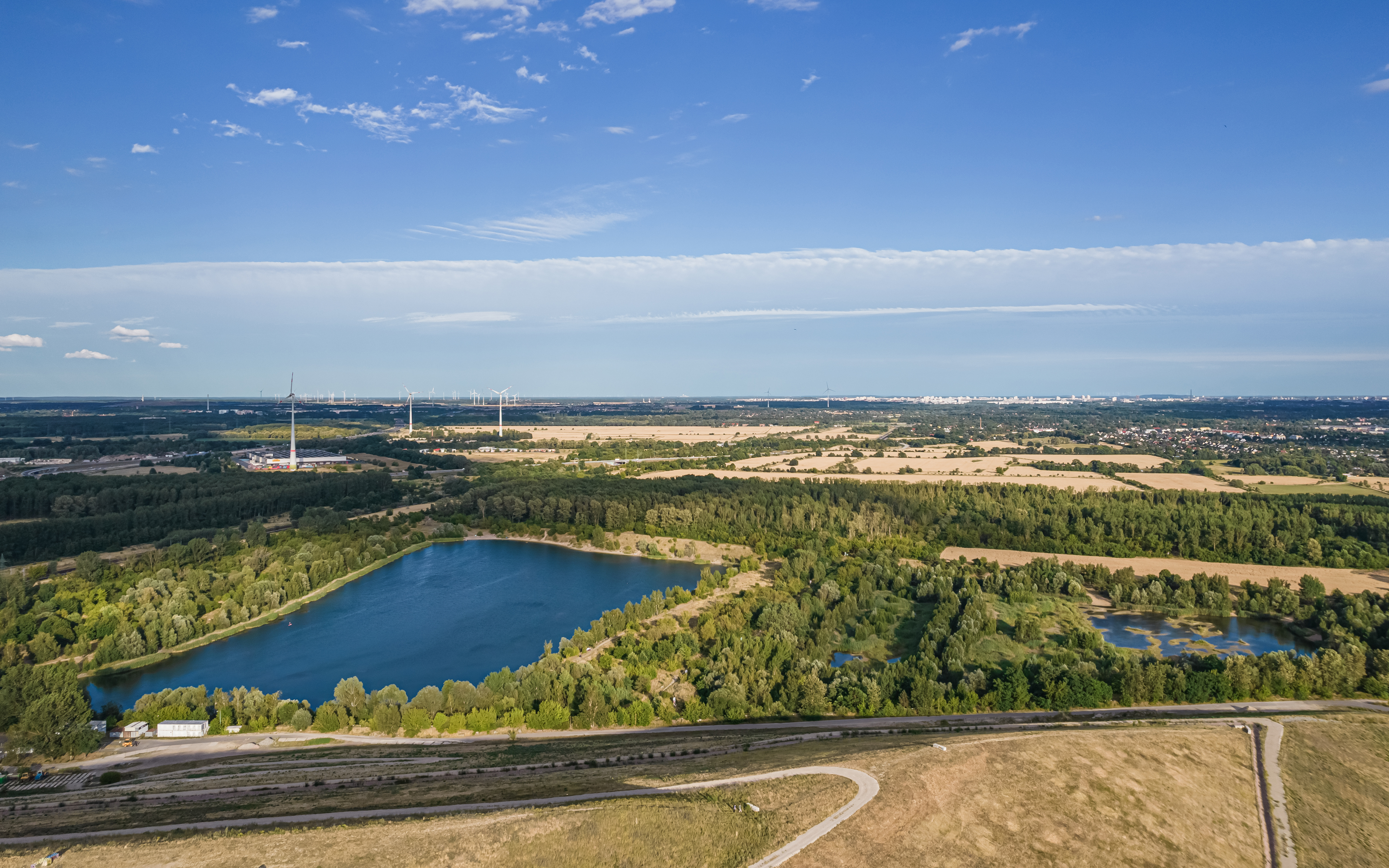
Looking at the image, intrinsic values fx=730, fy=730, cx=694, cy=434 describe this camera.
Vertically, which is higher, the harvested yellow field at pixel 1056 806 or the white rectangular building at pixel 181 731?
the harvested yellow field at pixel 1056 806

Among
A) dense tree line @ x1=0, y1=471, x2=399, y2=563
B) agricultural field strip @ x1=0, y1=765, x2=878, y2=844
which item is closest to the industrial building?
dense tree line @ x1=0, y1=471, x2=399, y2=563

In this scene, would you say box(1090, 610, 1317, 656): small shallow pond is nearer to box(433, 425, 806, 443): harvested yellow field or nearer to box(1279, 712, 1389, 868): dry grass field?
box(1279, 712, 1389, 868): dry grass field

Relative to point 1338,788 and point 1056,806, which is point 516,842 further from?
point 1338,788

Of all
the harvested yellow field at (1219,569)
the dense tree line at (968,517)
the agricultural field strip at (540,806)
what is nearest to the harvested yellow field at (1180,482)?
the dense tree line at (968,517)

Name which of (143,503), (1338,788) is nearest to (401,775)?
(1338,788)

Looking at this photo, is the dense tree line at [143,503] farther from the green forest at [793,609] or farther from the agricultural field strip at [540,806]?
the agricultural field strip at [540,806]

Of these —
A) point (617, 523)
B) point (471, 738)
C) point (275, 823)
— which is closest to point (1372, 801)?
point (471, 738)

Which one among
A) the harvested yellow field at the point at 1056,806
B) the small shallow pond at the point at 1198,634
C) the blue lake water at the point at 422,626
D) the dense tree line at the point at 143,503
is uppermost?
the dense tree line at the point at 143,503
